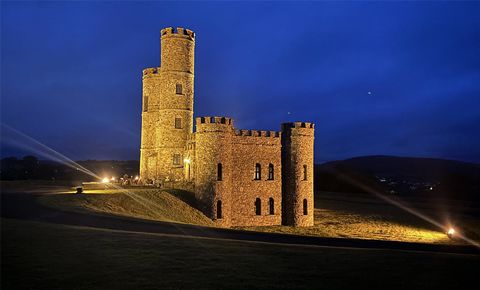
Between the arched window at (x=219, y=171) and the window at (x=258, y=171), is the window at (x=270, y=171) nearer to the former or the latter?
the window at (x=258, y=171)

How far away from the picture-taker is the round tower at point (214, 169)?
117 ft

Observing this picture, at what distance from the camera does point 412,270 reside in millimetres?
13695

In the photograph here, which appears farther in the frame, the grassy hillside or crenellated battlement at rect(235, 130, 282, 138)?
crenellated battlement at rect(235, 130, 282, 138)

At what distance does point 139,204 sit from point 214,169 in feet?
27.0

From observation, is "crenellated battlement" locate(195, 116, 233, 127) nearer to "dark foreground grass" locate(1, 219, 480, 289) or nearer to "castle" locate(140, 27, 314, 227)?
"castle" locate(140, 27, 314, 227)

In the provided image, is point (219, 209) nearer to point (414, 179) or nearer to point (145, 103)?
point (145, 103)

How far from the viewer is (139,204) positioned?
29188mm

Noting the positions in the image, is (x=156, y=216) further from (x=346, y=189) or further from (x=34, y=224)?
(x=346, y=189)

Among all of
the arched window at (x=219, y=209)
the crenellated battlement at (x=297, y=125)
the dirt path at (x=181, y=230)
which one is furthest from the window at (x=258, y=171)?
the dirt path at (x=181, y=230)

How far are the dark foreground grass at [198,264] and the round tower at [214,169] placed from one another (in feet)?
61.2

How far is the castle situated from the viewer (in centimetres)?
3616

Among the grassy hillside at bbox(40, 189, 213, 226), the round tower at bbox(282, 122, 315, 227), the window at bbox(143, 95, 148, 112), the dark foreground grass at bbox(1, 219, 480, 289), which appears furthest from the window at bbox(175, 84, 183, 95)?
the dark foreground grass at bbox(1, 219, 480, 289)

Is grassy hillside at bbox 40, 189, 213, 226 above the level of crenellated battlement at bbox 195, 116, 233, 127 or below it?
below

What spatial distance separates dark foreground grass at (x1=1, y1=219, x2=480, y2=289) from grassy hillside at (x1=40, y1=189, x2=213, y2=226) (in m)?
8.43
